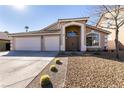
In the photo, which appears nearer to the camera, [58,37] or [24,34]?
[58,37]

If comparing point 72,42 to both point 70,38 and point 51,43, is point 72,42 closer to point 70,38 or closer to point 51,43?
point 70,38

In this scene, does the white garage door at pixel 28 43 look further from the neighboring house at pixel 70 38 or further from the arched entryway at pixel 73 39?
the arched entryway at pixel 73 39

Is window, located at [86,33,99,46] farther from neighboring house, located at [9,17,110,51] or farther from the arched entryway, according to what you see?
the arched entryway

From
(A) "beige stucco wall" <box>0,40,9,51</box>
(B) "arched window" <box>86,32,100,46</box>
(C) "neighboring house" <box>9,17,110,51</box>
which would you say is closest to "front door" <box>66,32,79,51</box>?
(C) "neighboring house" <box>9,17,110,51</box>

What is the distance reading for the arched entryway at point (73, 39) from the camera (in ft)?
64.1

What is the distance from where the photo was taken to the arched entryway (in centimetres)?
1955

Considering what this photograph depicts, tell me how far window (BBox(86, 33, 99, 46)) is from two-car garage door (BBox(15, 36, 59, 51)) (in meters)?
3.68

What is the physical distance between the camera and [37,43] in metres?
20.4

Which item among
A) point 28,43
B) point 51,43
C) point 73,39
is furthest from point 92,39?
point 28,43

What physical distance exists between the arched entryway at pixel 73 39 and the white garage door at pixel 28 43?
3.49 meters

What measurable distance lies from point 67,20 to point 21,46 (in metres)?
7.02

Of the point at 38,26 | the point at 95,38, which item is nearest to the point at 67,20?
the point at 95,38
